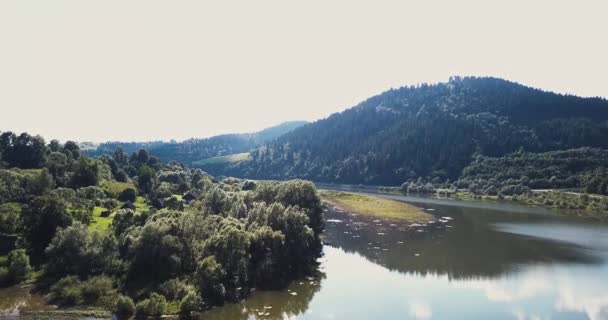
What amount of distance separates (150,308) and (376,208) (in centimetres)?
9193

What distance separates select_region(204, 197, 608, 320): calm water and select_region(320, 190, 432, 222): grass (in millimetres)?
12829

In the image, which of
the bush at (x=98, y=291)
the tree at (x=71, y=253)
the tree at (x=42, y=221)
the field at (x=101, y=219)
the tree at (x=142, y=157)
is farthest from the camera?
the tree at (x=142, y=157)

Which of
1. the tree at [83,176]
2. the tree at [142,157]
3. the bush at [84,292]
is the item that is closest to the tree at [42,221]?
the bush at [84,292]

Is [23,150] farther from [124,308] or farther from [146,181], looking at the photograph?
[124,308]

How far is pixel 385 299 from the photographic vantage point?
52844mm

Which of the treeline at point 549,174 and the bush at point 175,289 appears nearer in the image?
the bush at point 175,289

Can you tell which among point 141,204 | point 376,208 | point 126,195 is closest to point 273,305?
point 141,204

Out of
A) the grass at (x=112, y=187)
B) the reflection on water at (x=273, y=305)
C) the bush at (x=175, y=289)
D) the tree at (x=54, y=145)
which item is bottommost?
the reflection on water at (x=273, y=305)

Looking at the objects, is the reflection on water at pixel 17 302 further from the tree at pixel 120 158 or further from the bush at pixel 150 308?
the tree at pixel 120 158

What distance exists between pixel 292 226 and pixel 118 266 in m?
20.6

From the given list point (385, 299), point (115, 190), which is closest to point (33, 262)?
point (385, 299)

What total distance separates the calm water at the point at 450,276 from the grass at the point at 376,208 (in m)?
12.8

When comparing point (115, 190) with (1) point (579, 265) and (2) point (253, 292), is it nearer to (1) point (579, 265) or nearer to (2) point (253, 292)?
(2) point (253, 292)

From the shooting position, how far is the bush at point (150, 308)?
145 feet
